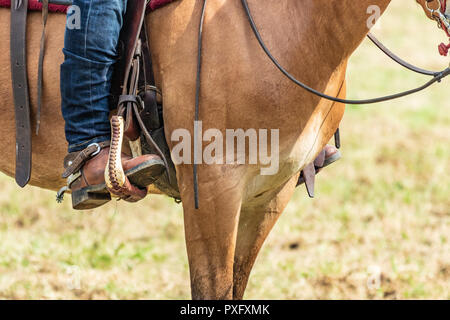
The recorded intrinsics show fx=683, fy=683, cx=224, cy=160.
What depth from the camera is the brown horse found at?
3102 mm

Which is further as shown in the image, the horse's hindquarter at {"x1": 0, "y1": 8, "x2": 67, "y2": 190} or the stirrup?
the horse's hindquarter at {"x1": 0, "y1": 8, "x2": 67, "y2": 190}

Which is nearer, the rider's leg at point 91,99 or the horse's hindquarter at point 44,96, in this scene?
the rider's leg at point 91,99

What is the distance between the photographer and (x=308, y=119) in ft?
10.7

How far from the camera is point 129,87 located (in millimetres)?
3225

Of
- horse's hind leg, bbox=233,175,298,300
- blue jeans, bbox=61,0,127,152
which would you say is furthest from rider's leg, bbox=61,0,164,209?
horse's hind leg, bbox=233,175,298,300

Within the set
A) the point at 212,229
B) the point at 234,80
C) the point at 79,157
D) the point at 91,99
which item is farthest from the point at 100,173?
the point at 234,80

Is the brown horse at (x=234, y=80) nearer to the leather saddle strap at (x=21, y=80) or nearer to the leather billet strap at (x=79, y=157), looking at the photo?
the leather saddle strap at (x=21, y=80)

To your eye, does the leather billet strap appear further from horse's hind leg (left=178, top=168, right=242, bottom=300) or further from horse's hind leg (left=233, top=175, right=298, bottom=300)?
horse's hind leg (left=233, top=175, right=298, bottom=300)

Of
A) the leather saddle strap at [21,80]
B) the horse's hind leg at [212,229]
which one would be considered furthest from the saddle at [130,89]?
the horse's hind leg at [212,229]

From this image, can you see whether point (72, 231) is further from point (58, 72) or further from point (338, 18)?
point (338, 18)

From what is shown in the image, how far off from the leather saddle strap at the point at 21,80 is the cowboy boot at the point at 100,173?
12.6 inches

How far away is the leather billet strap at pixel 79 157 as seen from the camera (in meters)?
3.21

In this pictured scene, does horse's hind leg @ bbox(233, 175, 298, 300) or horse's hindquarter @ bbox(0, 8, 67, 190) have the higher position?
horse's hindquarter @ bbox(0, 8, 67, 190)
